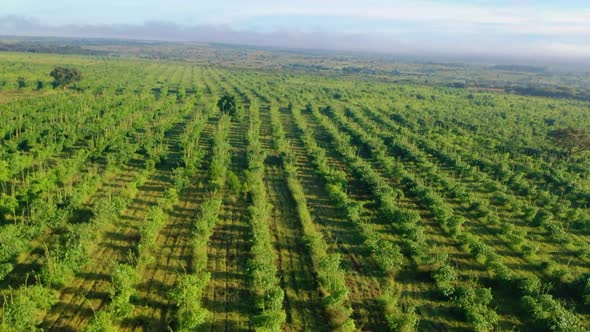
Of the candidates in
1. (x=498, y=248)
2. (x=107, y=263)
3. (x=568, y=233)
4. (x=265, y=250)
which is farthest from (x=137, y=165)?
(x=568, y=233)

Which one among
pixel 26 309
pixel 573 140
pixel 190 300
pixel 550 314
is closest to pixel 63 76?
pixel 26 309

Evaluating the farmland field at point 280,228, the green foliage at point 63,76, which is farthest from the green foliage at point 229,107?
the green foliage at point 63,76

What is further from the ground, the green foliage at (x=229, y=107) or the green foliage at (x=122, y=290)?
the green foliage at (x=229, y=107)

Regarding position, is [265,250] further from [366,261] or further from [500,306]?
[500,306]

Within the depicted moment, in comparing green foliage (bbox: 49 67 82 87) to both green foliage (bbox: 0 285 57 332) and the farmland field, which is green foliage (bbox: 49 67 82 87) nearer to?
the farmland field

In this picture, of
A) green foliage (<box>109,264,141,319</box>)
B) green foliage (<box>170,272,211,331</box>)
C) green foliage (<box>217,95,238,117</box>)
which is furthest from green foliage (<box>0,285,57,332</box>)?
green foliage (<box>217,95,238,117</box>)

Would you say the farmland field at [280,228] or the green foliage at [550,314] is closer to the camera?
the green foliage at [550,314]

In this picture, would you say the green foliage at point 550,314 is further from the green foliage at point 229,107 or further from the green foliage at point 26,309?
the green foliage at point 229,107

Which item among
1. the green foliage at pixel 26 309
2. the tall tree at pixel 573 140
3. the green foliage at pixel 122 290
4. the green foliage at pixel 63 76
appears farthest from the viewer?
the green foliage at pixel 63 76

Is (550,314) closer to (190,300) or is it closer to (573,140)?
(190,300)
